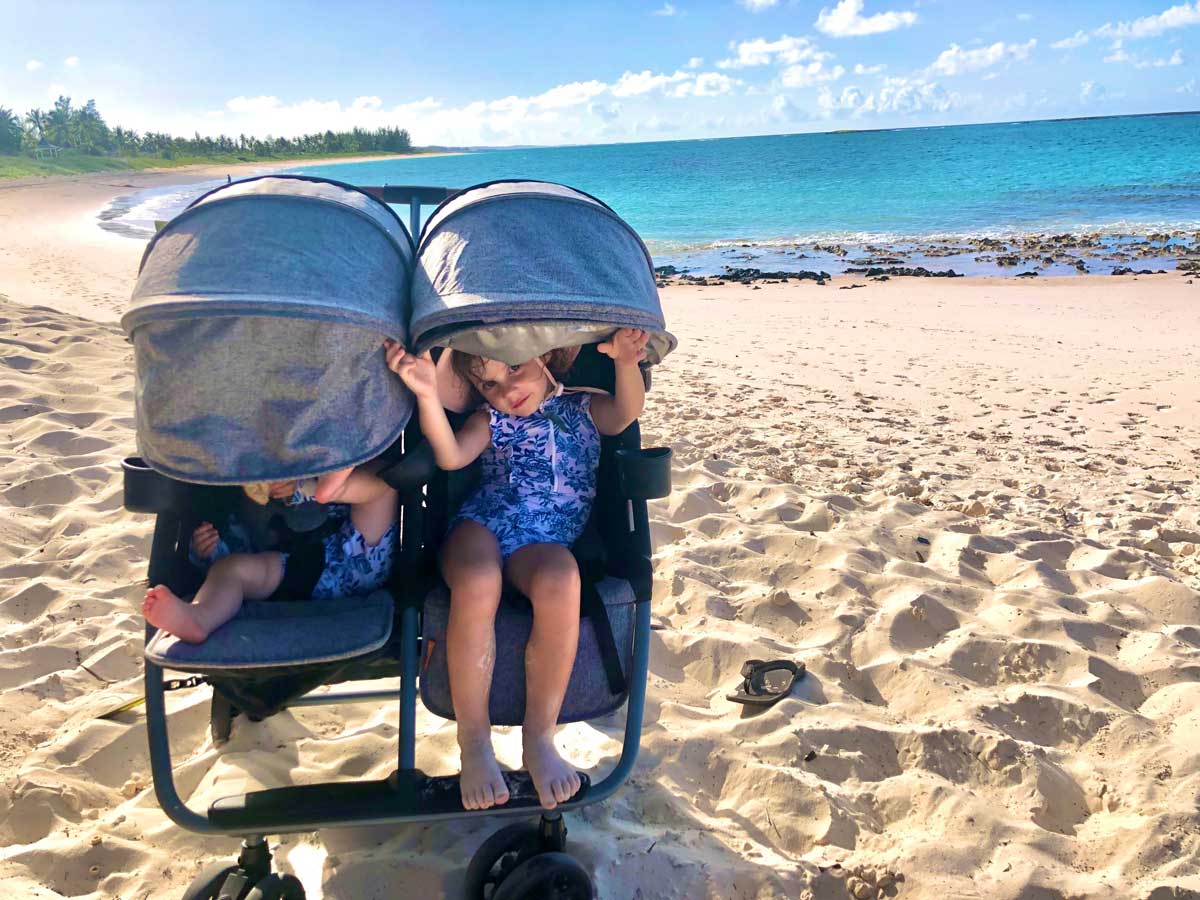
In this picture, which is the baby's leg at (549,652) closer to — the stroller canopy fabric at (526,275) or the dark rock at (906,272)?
the stroller canopy fabric at (526,275)

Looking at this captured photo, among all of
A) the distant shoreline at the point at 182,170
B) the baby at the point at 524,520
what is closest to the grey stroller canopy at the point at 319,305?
the baby at the point at 524,520

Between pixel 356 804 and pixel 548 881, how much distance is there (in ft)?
1.58

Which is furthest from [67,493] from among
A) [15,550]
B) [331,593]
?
[331,593]

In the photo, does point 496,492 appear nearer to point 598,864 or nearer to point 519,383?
point 519,383

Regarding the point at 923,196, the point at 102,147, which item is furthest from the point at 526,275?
the point at 102,147

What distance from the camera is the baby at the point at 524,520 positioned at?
2.15 meters

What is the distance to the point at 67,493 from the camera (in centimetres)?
432

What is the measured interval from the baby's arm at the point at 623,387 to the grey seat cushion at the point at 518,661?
53cm

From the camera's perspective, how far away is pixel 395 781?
2078 mm

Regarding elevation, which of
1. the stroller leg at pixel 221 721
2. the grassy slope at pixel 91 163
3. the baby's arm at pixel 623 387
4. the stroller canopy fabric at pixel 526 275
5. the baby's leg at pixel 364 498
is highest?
the grassy slope at pixel 91 163

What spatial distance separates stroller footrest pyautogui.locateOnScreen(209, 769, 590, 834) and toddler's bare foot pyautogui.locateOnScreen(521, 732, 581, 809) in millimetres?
25

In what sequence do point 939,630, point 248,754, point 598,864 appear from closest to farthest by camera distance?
point 598,864, point 248,754, point 939,630

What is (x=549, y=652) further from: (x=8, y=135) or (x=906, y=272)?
(x=8, y=135)

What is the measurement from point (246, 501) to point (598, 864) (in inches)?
52.7
